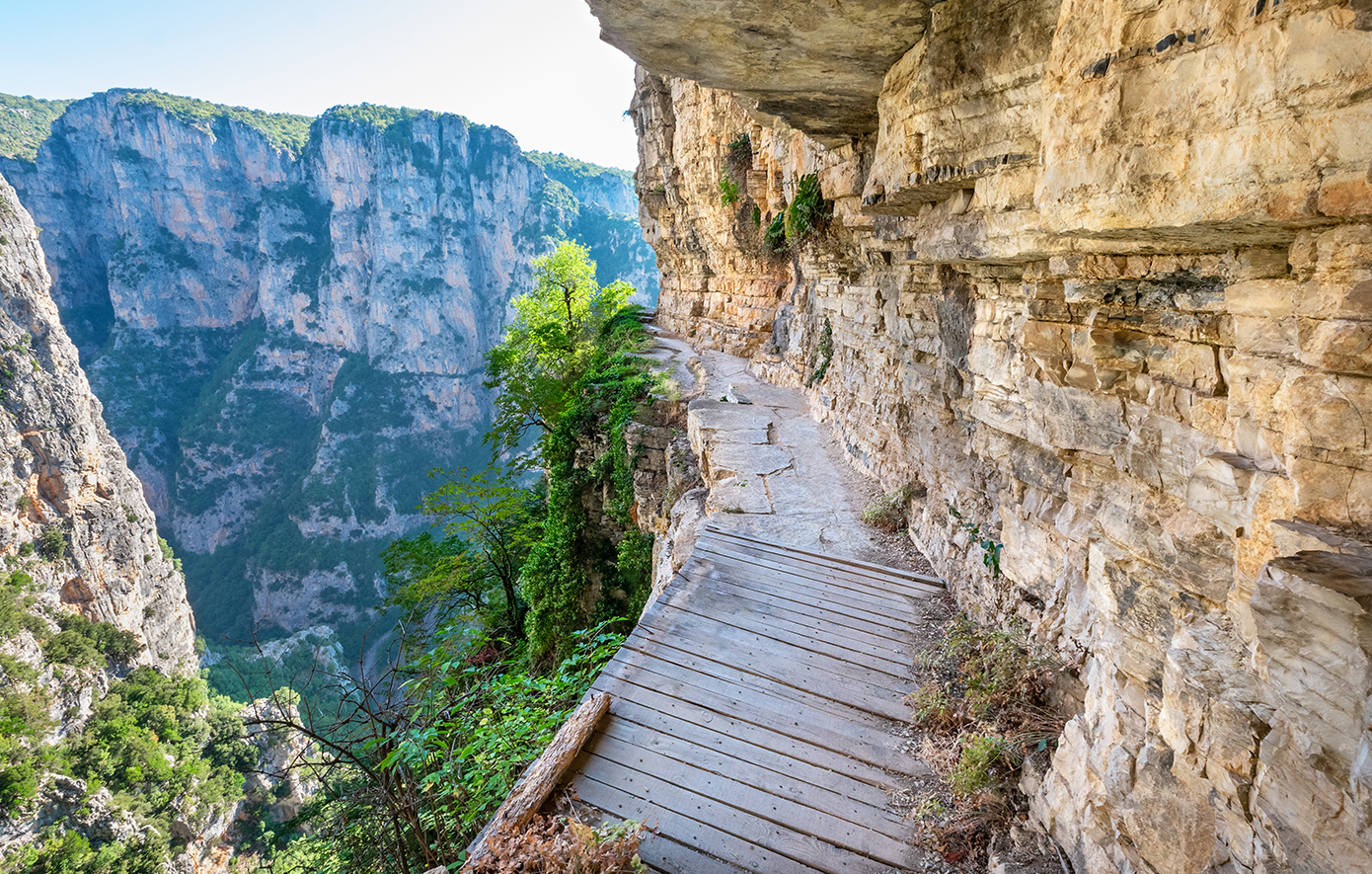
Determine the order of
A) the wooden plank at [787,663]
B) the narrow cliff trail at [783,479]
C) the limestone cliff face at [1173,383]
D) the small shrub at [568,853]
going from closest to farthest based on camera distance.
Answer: the limestone cliff face at [1173,383], the small shrub at [568,853], the wooden plank at [787,663], the narrow cliff trail at [783,479]

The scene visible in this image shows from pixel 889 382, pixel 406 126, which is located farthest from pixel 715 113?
pixel 406 126

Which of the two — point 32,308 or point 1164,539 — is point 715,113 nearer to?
point 1164,539

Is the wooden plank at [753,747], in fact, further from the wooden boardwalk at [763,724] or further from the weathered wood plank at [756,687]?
the weathered wood plank at [756,687]

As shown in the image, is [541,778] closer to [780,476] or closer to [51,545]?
[780,476]

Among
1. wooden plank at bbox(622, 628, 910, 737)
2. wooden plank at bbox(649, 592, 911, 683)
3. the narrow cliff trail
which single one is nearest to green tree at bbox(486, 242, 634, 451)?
the narrow cliff trail

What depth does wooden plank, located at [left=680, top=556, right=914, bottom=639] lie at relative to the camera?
4.26 metres

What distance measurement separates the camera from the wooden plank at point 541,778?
2746 mm

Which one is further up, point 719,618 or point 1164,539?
point 1164,539

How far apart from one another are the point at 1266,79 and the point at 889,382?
4.26 meters

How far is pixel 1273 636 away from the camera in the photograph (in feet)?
4.83

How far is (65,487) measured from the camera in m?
30.8

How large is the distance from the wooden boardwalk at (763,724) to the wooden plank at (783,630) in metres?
0.01

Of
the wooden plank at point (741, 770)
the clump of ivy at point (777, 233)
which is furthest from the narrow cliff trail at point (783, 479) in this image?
the clump of ivy at point (777, 233)

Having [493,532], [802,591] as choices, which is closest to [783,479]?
[802,591]
